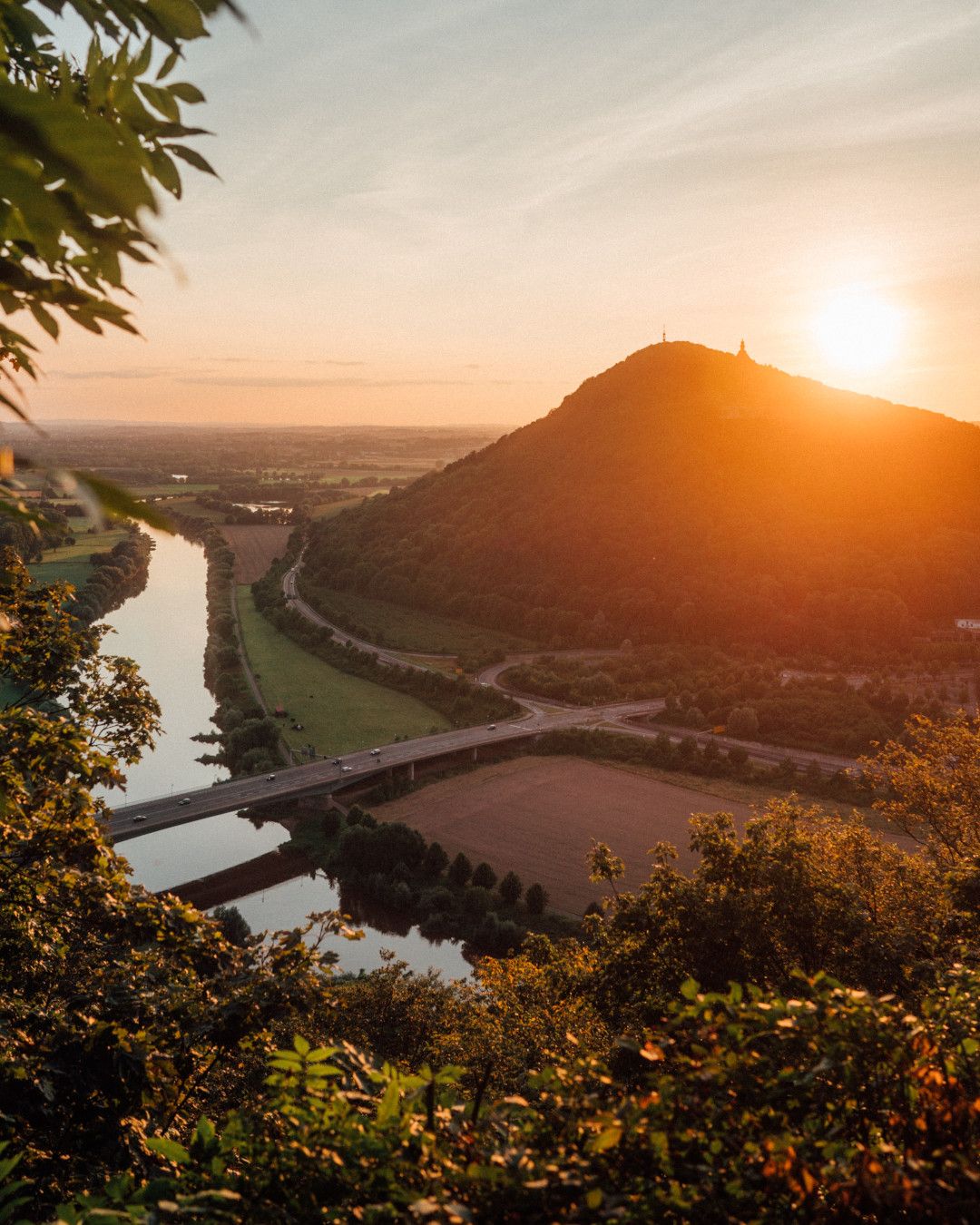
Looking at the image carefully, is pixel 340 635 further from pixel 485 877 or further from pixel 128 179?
pixel 128 179

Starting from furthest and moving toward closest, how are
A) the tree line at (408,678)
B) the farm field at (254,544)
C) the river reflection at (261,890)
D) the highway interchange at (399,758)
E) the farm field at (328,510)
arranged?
the farm field at (328,510)
the farm field at (254,544)
the tree line at (408,678)
the highway interchange at (399,758)
the river reflection at (261,890)

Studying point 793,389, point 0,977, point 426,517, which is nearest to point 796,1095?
point 0,977

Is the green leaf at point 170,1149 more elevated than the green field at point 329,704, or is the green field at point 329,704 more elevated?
the green leaf at point 170,1149

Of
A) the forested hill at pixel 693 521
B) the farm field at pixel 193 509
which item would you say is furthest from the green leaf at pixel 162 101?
the farm field at pixel 193 509

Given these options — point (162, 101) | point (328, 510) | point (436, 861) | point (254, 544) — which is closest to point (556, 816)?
point (436, 861)

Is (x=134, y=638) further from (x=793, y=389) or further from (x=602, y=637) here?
(x=793, y=389)

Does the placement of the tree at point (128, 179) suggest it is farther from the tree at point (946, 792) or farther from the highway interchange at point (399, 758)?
the highway interchange at point (399, 758)
